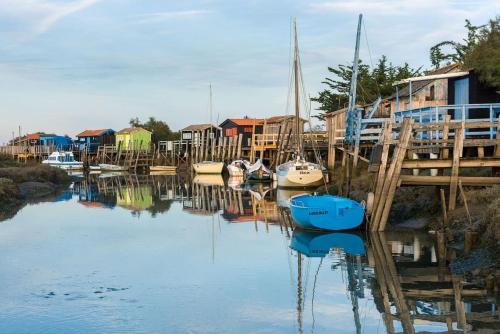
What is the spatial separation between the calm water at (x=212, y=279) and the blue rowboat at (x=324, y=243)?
0.20 feet

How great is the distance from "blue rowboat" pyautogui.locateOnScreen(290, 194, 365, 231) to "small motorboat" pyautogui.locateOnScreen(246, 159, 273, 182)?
34.3m

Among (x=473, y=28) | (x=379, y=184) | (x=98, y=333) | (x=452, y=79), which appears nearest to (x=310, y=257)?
(x=379, y=184)

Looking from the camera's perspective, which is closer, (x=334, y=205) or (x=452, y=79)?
(x=334, y=205)

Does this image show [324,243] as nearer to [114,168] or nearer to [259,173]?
[259,173]

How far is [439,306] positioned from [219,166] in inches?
2478

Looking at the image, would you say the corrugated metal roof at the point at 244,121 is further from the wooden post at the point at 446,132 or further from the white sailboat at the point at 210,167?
the wooden post at the point at 446,132

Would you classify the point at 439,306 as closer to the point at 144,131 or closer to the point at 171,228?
the point at 171,228

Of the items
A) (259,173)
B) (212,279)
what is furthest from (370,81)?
(212,279)

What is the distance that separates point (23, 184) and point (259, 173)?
19.6 metres

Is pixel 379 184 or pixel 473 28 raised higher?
pixel 473 28

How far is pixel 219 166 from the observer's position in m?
76.7

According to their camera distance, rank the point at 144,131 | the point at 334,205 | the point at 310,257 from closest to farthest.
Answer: the point at 310,257, the point at 334,205, the point at 144,131

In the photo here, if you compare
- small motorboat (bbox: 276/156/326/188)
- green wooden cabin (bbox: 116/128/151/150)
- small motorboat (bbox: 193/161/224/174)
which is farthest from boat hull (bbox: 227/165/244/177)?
green wooden cabin (bbox: 116/128/151/150)

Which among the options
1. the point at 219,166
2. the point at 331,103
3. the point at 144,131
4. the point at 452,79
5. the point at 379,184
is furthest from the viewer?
the point at 144,131
